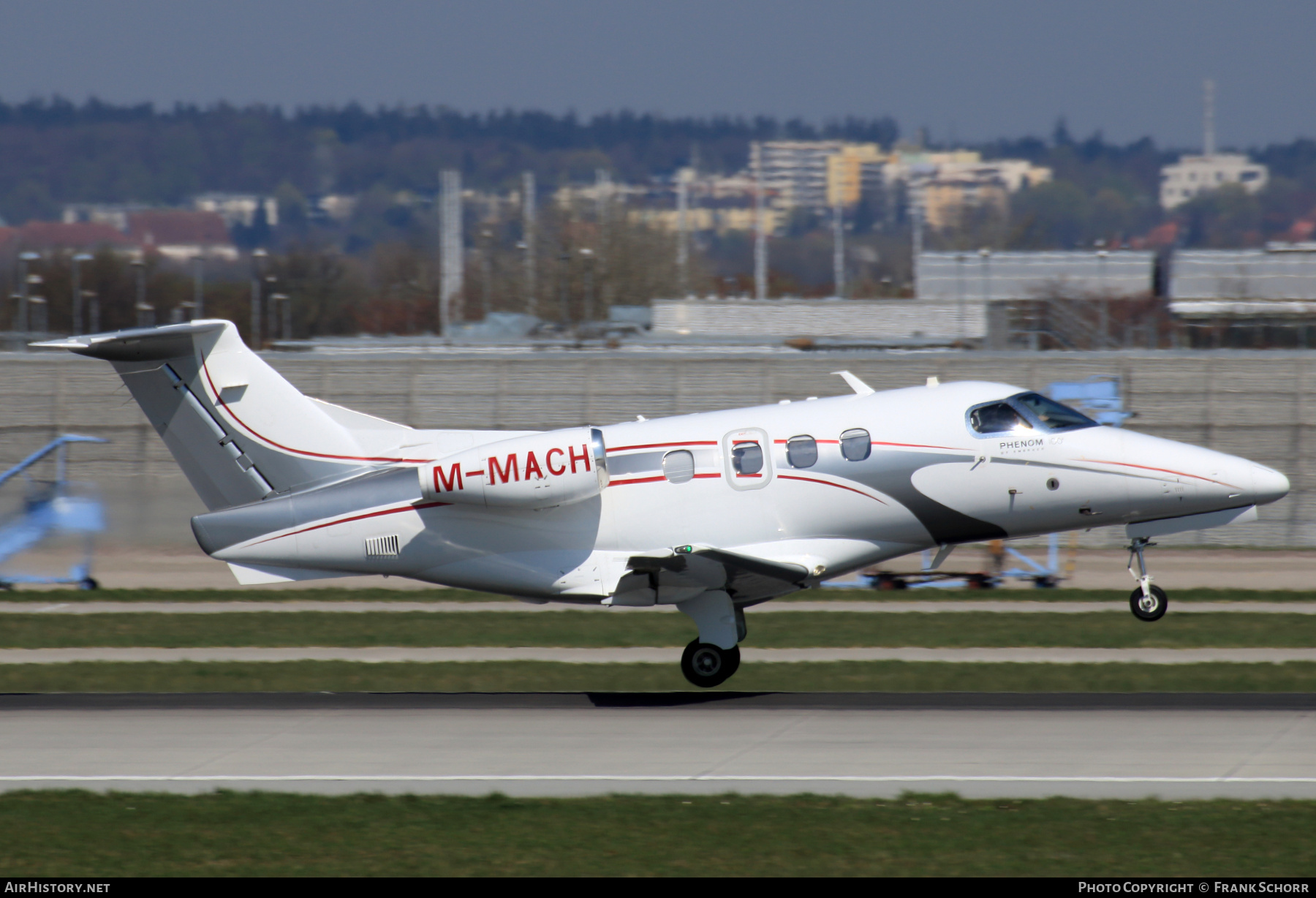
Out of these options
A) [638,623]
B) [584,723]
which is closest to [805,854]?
[584,723]

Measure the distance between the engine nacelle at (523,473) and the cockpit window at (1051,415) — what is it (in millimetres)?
5230

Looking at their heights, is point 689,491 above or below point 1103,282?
below

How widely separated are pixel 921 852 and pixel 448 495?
26.7ft

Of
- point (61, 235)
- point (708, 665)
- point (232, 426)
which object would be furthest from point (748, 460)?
point (61, 235)

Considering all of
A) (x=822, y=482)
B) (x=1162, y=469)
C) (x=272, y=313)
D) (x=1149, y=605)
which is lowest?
(x=1149, y=605)

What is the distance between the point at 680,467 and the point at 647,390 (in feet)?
61.4

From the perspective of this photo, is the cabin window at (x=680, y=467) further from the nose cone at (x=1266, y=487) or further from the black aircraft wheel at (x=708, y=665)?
the nose cone at (x=1266, y=487)

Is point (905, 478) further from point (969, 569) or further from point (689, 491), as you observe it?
point (969, 569)

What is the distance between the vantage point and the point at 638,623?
80.3 feet

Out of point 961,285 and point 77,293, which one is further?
point 961,285

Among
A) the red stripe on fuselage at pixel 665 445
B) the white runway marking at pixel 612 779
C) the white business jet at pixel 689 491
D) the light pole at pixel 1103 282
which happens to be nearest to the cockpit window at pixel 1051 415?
the white business jet at pixel 689 491

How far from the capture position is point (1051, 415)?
1736cm

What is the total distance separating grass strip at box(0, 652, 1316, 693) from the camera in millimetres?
18000
